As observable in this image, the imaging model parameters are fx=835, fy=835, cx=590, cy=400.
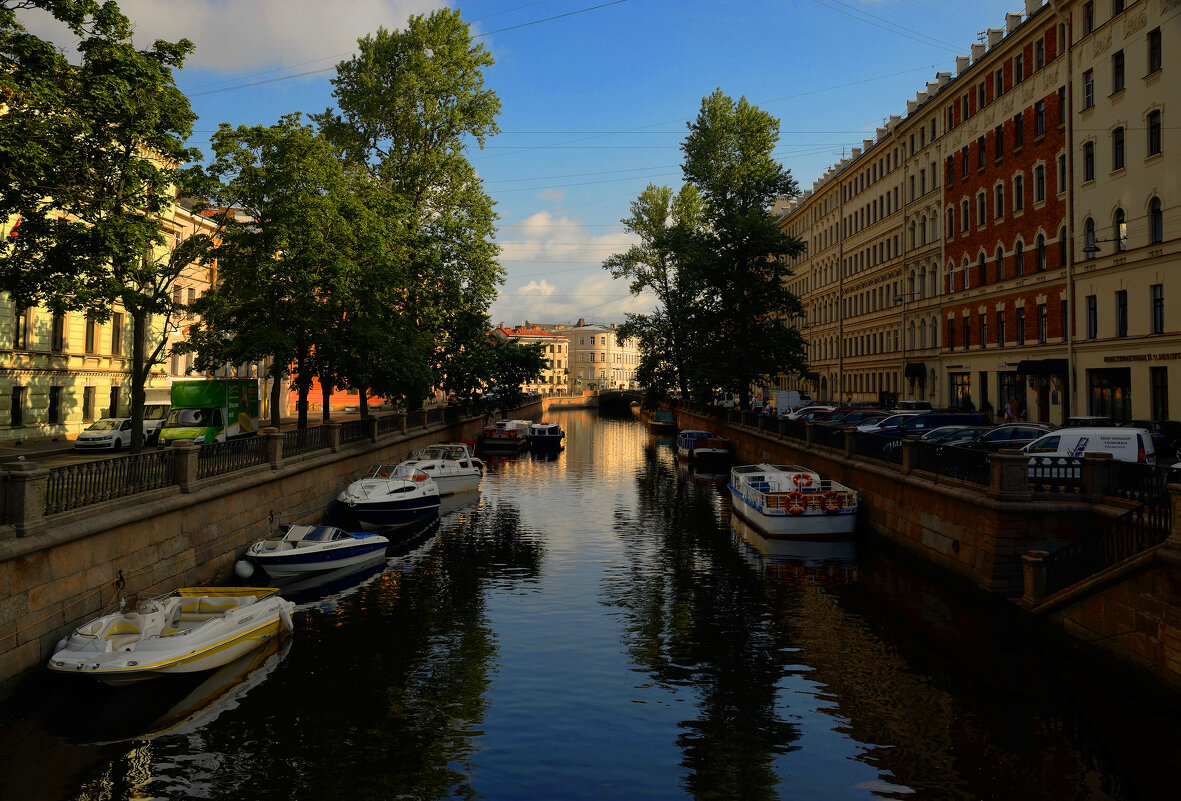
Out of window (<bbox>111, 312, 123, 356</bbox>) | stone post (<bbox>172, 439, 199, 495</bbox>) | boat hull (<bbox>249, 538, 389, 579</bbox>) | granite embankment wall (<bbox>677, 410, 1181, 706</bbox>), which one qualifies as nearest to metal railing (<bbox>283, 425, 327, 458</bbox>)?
boat hull (<bbox>249, 538, 389, 579</bbox>)

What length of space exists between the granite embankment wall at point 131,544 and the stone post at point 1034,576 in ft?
62.5

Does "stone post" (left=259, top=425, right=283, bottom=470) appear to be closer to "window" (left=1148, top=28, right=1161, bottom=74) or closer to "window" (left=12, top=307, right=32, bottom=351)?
"window" (left=12, top=307, right=32, bottom=351)

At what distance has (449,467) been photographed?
132ft

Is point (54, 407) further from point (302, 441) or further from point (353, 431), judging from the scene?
point (302, 441)

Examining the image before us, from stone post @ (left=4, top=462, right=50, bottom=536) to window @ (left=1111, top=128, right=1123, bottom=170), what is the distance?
41.4 m

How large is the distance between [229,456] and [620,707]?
1482 centimetres

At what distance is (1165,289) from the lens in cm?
3381

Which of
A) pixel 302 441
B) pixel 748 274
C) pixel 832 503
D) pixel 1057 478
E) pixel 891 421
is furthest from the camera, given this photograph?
pixel 748 274

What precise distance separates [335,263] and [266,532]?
10.4 m

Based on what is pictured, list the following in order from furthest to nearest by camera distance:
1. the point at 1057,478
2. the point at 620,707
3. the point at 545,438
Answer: the point at 545,438
the point at 1057,478
the point at 620,707

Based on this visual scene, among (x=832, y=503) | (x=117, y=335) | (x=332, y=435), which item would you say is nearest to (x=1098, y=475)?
(x=832, y=503)

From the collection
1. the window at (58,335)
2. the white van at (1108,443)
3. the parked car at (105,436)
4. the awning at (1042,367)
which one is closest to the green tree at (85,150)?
the parked car at (105,436)

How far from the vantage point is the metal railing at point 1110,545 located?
49.4 ft

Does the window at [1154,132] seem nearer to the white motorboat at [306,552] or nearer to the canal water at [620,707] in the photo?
the canal water at [620,707]
